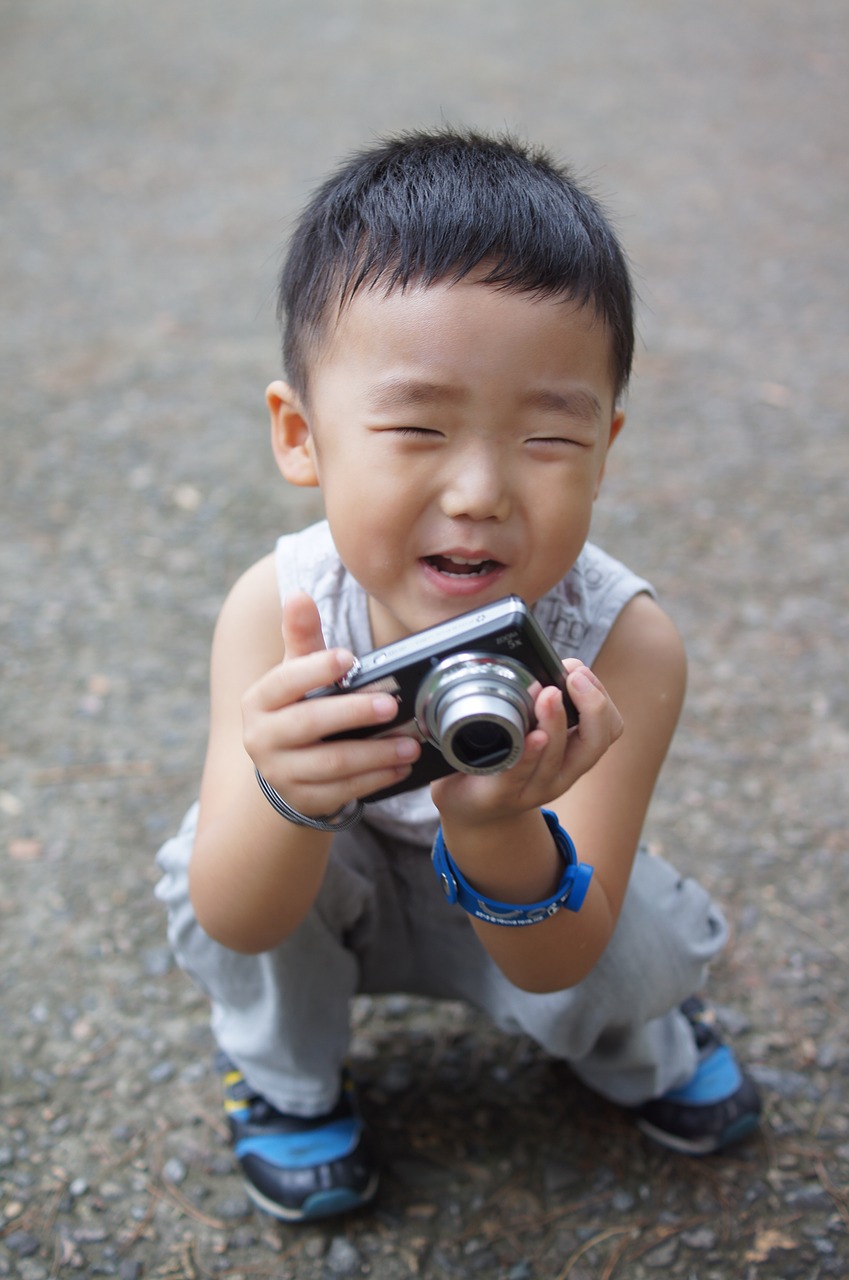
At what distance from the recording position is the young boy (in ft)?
3.81

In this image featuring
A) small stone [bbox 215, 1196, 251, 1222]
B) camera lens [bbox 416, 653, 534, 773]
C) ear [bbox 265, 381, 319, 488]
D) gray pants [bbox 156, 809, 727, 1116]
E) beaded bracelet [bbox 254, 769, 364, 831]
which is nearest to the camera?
camera lens [bbox 416, 653, 534, 773]

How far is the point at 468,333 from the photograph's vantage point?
119 cm

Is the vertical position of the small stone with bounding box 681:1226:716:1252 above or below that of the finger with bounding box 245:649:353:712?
below

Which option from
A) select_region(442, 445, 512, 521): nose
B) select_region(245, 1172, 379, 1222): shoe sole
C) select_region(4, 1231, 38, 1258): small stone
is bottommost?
select_region(4, 1231, 38, 1258): small stone

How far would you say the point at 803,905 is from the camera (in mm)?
2115

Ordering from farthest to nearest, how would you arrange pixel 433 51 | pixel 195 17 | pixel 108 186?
pixel 195 17 → pixel 433 51 → pixel 108 186

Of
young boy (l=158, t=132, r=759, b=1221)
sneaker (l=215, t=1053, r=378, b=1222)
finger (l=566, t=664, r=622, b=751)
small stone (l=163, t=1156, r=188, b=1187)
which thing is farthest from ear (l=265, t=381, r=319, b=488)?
small stone (l=163, t=1156, r=188, b=1187)

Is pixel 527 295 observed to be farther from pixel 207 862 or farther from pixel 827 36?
pixel 827 36

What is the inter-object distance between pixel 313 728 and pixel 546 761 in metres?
0.21

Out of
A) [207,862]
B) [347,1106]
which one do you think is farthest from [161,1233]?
[207,862]

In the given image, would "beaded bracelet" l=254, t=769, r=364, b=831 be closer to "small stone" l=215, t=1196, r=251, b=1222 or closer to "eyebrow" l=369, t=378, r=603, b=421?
"eyebrow" l=369, t=378, r=603, b=421

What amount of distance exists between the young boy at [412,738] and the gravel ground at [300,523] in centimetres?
13

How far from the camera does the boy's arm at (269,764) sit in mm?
1059

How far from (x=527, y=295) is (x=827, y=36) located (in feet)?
24.7
